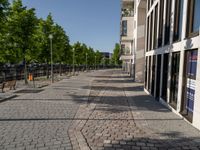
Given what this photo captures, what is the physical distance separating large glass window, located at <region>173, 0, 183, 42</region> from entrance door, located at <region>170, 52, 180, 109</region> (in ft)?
2.47

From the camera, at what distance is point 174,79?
9.80 m

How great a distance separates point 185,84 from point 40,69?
27.7 m

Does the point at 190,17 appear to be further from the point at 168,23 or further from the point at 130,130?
the point at 130,130

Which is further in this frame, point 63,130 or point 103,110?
point 103,110

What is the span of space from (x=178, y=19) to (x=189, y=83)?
306cm

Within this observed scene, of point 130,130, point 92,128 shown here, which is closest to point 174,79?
point 130,130

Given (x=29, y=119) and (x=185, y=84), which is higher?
(x=185, y=84)

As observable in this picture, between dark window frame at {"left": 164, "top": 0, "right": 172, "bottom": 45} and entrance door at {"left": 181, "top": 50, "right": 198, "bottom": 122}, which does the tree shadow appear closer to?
entrance door at {"left": 181, "top": 50, "right": 198, "bottom": 122}

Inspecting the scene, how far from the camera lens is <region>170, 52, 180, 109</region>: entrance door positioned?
30.9 feet

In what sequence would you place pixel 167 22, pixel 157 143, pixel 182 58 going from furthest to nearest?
pixel 167 22 → pixel 182 58 → pixel 157 143

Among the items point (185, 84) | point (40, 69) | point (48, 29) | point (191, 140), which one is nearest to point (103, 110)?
point (185, 84)

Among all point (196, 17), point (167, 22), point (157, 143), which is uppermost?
point (167, 22)

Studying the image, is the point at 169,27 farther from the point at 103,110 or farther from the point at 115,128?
the point at 115,128

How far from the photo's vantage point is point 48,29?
90.2ft
